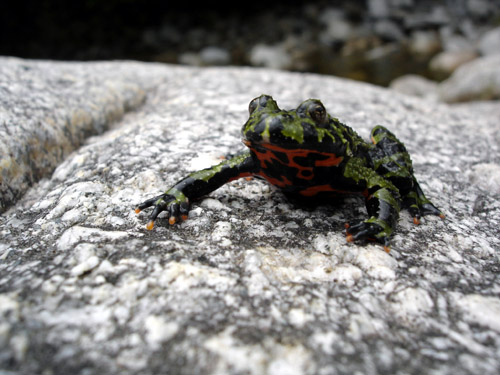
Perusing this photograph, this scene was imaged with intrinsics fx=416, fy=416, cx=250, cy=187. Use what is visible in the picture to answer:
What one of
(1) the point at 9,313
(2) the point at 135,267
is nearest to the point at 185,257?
(2) the point at 135,267

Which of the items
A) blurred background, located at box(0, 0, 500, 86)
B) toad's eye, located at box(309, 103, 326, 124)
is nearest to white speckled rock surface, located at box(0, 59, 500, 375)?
toad's eye, located at box(309, 103, 326, 124)

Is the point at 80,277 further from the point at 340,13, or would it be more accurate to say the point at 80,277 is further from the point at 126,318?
the point at 340,13

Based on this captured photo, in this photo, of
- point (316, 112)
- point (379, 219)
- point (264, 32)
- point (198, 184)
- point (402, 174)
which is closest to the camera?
point (316, 112)

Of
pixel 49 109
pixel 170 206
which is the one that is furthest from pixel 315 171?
pixel 49 109

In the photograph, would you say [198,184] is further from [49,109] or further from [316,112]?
[49,109]

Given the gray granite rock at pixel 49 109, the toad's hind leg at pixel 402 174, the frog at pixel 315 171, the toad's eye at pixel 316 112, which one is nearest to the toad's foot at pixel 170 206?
the frog at pixel 315 171

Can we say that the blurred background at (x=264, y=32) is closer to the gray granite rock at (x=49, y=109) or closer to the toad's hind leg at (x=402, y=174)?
the gray granite rock at (x=49, y=109)
